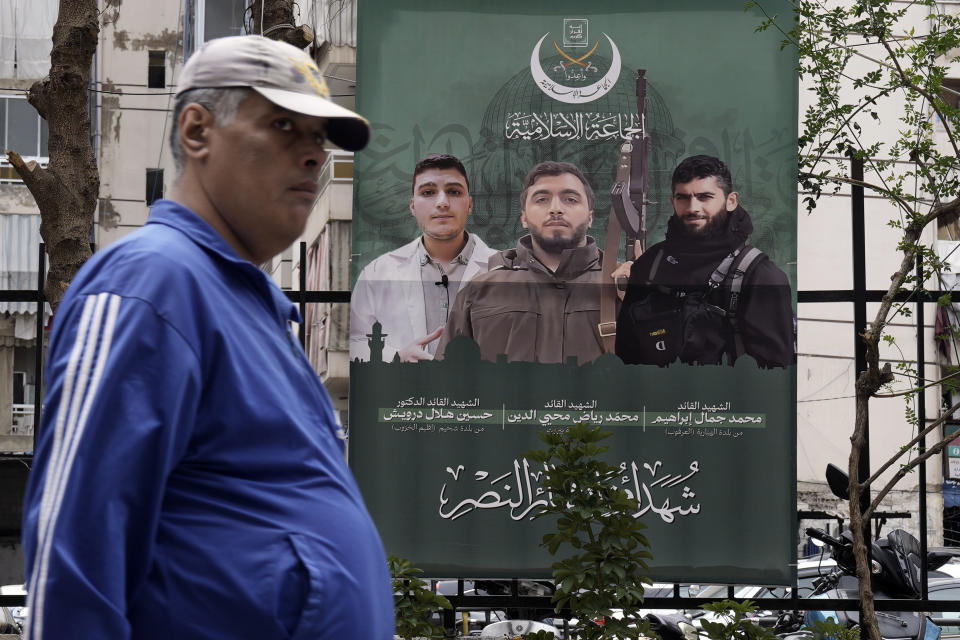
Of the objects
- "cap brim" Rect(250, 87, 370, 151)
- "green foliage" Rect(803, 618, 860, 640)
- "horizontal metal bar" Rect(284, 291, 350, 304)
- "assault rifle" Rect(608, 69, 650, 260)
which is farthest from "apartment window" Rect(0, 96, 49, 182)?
"cap brim" Rect(250, 87, 370, 151)

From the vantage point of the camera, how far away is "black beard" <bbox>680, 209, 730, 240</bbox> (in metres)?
6.12

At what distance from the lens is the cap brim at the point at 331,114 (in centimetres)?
138

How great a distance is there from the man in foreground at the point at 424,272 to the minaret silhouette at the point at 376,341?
0.02m

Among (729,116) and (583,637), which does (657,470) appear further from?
(729,116)

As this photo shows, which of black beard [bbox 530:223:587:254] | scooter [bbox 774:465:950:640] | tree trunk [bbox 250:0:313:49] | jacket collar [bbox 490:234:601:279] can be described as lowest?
scooter [bbox 774:465:950:640]

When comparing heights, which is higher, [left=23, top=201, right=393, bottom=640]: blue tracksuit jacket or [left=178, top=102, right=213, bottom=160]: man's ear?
[left=178, top=102, right=213, bottom=160]: man's ear

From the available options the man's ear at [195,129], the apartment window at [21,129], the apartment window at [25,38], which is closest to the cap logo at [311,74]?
the man's ear at [195,129]

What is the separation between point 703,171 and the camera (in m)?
6.14

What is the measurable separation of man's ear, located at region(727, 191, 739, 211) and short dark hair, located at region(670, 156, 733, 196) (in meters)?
0.02

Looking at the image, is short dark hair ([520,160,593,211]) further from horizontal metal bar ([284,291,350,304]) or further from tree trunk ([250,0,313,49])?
tree trunk ([250,0,313,49])

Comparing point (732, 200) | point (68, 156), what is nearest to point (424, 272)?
point (732, 200)

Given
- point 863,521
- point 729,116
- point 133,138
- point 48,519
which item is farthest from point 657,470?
point 133,138

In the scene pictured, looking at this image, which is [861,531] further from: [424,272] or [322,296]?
[322,296]

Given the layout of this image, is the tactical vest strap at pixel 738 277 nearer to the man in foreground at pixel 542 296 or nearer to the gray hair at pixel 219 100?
the man in foreground at pixel 542 296
